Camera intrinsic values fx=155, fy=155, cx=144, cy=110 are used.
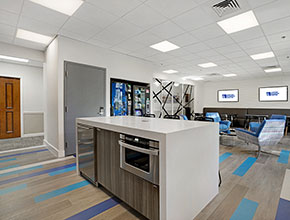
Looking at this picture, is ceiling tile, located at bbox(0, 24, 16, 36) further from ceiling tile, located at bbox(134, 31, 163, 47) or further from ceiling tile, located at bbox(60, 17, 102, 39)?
ceiling tile, located at bbox(134, 31, 163, 47)

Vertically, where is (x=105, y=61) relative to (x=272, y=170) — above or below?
above

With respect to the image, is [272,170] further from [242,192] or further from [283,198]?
[242,192]

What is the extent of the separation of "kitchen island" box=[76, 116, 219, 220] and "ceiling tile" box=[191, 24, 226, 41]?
2.45m

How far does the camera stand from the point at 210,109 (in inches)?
423

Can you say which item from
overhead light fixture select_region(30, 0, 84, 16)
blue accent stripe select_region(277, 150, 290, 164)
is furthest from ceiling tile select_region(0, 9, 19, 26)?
blue accent stripe select_region(277, 150, 290, 164)

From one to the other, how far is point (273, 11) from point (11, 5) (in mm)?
4438

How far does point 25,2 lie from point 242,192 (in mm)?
4336

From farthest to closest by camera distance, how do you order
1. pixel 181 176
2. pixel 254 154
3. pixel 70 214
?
pixel 254 154 → pixel 70 214 → pixel 181 176

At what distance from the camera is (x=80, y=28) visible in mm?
3334

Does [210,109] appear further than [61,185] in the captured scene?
Yes

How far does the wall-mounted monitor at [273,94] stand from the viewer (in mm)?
8352

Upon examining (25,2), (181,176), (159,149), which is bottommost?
(181,176)

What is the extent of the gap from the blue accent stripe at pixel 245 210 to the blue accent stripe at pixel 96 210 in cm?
132

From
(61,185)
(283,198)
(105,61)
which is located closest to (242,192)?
(283,198)
